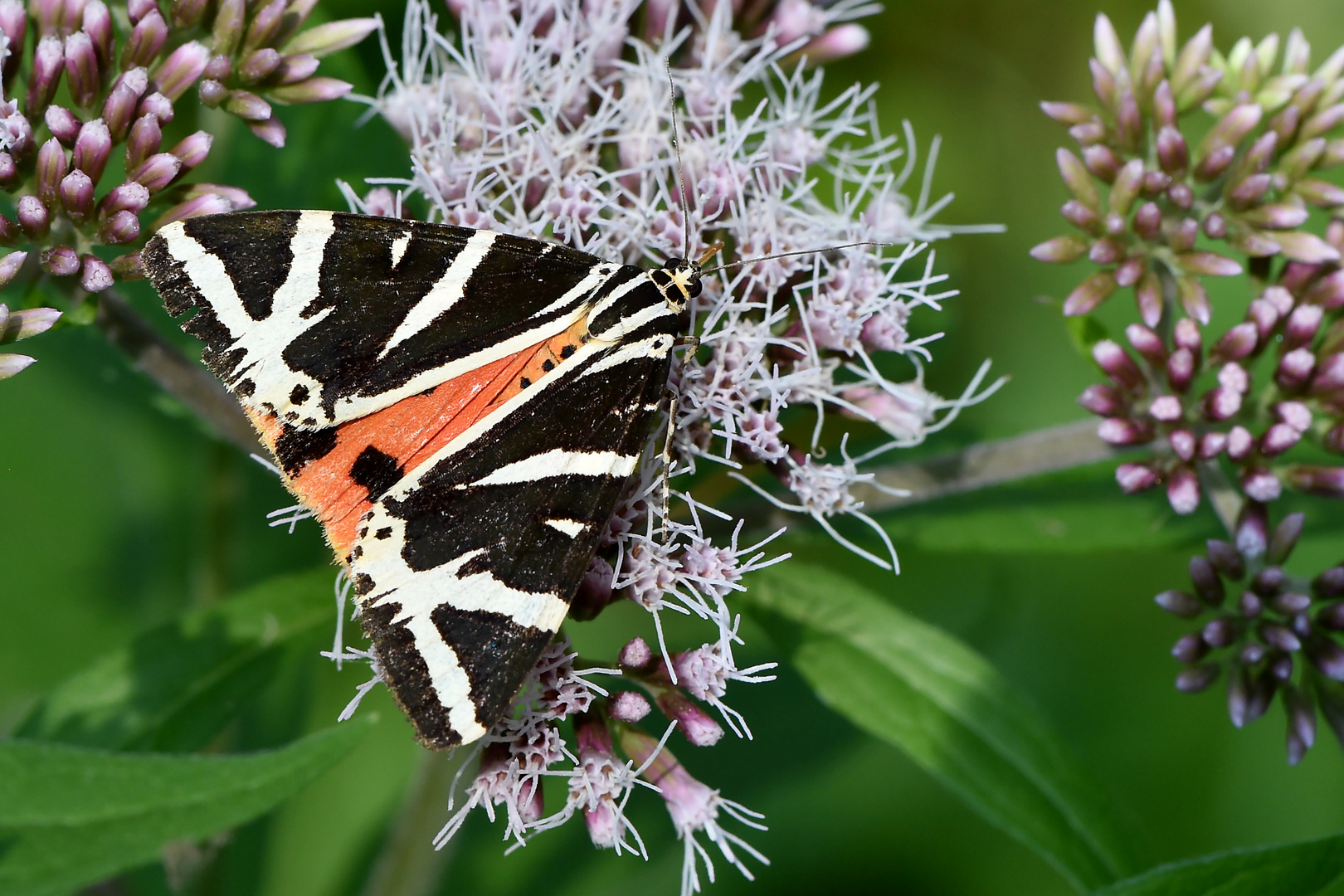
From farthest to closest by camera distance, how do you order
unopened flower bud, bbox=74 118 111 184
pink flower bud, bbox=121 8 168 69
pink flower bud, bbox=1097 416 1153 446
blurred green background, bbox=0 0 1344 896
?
1. blurred green background, bbox=0 0 1344 896
2. pink flower bud, bbox=1097 416 1153 446
3. pink flower bud, bbox=121 8 168 69
4. unopened flower bud, bbox=74 118 111 184

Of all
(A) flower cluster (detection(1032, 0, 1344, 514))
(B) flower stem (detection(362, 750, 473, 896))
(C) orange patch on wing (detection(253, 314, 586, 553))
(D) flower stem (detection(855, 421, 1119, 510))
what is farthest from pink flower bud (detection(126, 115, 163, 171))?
(A) flower cluster (detection(1032, 0, 1344, 514))

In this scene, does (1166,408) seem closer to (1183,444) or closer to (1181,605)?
(1183,444)

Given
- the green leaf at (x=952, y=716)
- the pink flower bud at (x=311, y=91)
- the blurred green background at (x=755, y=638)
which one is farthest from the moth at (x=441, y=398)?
the blurred green background at (x=755, y=638)

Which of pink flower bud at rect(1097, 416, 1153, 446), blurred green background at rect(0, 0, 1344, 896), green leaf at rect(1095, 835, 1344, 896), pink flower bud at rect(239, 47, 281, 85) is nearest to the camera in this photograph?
green leaf at rect(1095, 835, 1344, 896)

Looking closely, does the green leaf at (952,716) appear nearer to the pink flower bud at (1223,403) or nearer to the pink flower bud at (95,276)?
the pink flower bud at (1223,403)

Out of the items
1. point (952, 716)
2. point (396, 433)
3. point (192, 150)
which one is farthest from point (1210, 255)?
point (192, 150)

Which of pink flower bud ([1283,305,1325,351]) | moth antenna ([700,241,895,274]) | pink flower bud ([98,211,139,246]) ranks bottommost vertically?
pink flower bud ([1283,305,1325,351])

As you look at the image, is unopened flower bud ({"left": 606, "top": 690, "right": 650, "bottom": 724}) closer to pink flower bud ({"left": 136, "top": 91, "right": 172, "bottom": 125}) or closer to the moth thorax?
the moth thorax

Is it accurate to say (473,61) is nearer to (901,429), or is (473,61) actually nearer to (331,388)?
(331,388)
